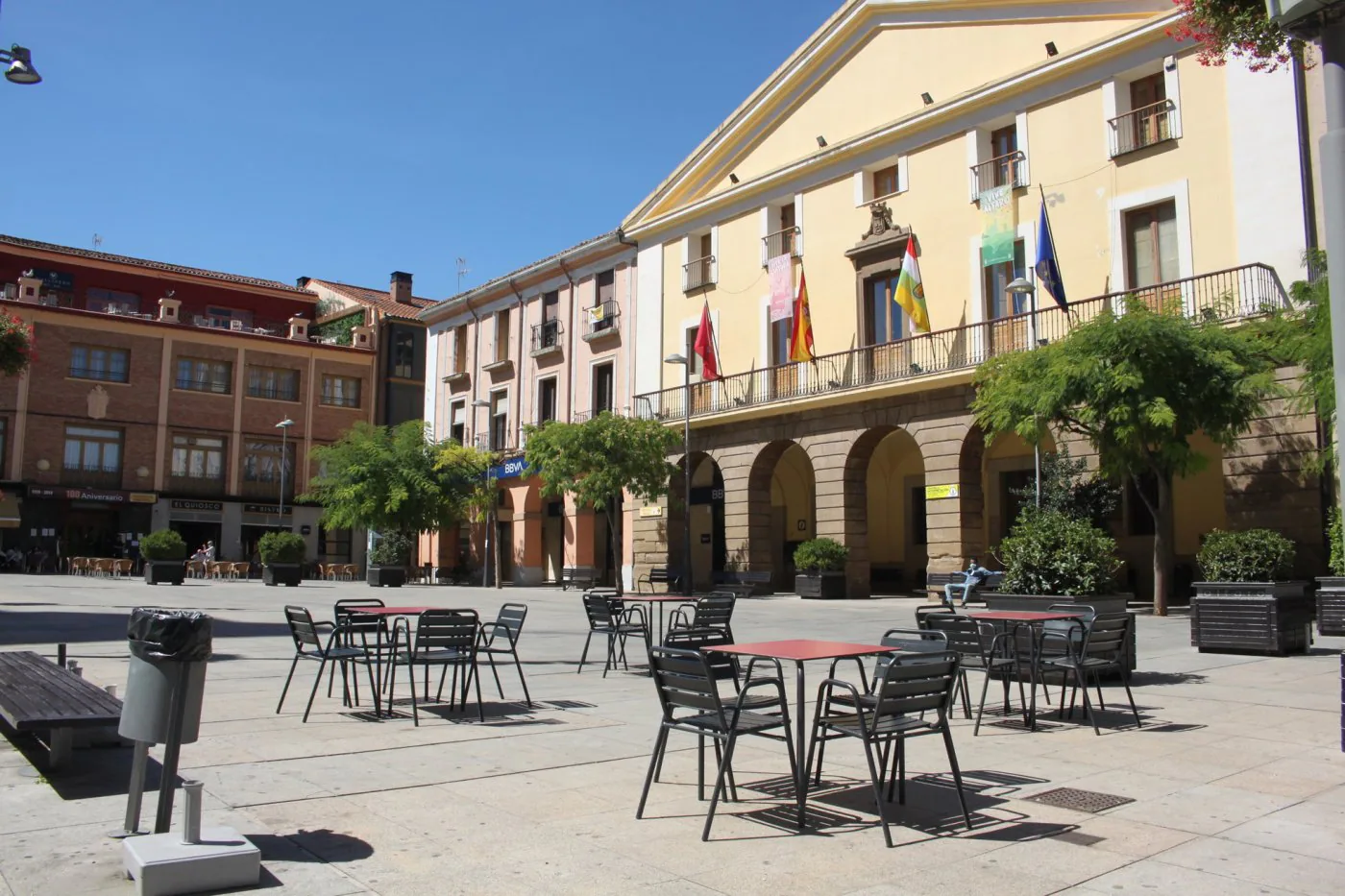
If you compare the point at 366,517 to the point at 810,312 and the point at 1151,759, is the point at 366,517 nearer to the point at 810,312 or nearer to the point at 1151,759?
the point at 810,312

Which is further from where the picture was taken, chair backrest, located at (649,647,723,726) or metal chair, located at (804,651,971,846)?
chair backrest, located at (649,647,723,726)

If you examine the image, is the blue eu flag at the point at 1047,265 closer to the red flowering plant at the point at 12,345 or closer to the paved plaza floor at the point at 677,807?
the paved plaza floor at the point at 677,807

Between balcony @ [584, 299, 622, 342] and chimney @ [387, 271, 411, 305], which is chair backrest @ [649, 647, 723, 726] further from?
chimney @ [387, 271, 411, 305]

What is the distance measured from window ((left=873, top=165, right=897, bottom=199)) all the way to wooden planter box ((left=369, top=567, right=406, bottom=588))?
18.9m

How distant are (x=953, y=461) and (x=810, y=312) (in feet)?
21.4

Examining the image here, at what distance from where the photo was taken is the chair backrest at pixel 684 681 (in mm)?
5262

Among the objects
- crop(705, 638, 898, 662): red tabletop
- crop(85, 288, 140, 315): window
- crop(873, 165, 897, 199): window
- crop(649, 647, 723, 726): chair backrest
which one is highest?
crop(85, 288, 140, 315): window

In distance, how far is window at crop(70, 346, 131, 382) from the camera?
4597 centimetres

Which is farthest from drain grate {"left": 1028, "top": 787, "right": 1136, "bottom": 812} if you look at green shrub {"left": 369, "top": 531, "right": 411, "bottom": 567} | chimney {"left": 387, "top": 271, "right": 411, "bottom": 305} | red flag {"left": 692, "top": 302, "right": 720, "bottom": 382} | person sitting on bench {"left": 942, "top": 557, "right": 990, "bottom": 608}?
chimney {"left": 387, "top": 271, "right": 411, "bottom": 305}

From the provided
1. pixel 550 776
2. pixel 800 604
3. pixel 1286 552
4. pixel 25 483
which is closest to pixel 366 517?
pixel 25 483

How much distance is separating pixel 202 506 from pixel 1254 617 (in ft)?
147

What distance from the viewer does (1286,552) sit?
509 inches

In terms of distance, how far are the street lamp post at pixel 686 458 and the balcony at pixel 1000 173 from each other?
8.58 m

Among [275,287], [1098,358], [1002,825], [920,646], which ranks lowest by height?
[1002,825]
